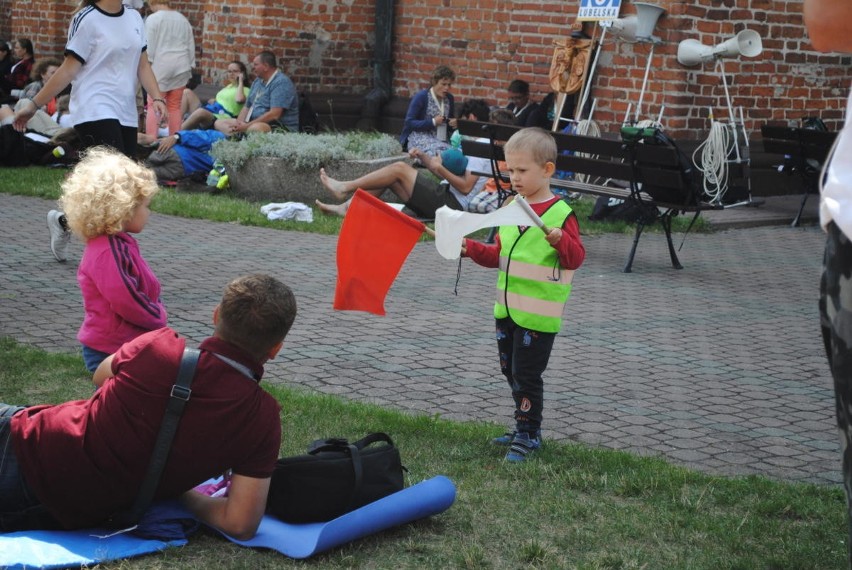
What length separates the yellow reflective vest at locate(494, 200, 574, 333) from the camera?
15.7 ft

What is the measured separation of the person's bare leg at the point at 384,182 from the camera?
36.8 feet

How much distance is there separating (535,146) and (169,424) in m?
1.93

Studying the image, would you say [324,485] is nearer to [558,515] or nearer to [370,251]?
[558,515]

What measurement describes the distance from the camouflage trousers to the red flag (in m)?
2.43

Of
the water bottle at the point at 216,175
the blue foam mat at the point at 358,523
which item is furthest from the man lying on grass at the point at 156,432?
the water bottle at the point at 216,175

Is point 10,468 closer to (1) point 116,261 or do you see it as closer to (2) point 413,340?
(1) point 116,261

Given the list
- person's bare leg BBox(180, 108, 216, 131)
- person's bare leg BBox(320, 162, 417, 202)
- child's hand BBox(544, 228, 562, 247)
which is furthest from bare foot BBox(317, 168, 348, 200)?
child's hand BBox(544, 228, 562, 247)

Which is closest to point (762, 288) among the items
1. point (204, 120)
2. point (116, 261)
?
point (116, 261)

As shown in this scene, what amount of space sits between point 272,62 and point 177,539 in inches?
450

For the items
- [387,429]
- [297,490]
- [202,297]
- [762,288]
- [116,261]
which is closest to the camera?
[297,490]

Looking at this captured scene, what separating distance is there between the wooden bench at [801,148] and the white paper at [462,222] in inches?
354

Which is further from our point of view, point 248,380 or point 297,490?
point 297,490

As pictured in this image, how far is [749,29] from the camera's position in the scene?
1340cm

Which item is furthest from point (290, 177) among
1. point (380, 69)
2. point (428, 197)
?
point (380, 69)
